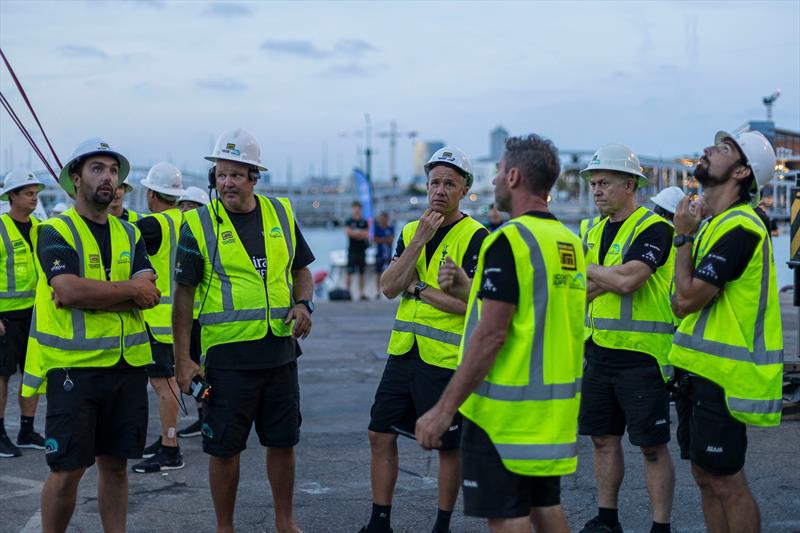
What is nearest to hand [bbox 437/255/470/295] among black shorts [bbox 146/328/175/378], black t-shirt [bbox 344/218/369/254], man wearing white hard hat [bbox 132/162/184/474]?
man wearing white hard hat [bbox 132/162/184/474]

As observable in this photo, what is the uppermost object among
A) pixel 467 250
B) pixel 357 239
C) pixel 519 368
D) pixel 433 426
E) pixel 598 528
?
pixel 467 250

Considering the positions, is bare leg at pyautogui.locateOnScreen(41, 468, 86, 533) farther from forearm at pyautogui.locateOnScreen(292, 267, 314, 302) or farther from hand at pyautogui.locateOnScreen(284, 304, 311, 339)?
forearm at pyautogui.locateOnScreen(292, 267, 314, 302)

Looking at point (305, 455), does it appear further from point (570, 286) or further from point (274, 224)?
point (570, 286)

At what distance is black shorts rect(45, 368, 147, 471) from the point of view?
497 cm

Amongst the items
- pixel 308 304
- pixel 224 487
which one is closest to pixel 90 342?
pixel 224 487

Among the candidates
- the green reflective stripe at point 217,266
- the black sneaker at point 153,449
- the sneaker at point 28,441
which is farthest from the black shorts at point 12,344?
the green reflective stripe at point 217,266

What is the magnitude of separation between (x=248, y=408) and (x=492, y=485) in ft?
6.21

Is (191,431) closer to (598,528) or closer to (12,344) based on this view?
(12,344)

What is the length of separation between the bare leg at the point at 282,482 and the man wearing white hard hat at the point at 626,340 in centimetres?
178

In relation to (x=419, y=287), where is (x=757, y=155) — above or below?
above

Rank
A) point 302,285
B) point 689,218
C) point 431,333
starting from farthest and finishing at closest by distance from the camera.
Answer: point 302,285 → point 431,333 → point 689,218

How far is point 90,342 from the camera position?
5.09 meters

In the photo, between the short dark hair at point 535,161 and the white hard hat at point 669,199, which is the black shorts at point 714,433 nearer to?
the short dark hair at point 535,161

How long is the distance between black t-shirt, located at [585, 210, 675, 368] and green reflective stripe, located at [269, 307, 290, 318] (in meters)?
1.91
